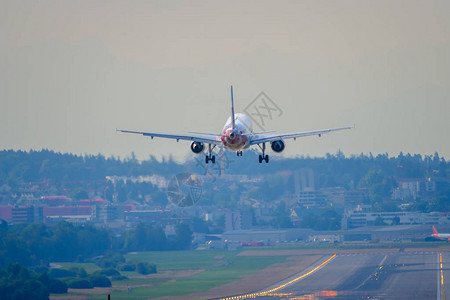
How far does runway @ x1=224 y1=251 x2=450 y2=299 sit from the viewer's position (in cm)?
14962

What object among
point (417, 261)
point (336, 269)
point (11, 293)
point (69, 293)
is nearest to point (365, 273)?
point (336, 269)

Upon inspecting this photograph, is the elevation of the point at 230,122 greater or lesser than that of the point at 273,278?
greater

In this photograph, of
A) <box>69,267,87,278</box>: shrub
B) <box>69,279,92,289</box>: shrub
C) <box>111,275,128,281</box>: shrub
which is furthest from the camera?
<box>111,275,128,281</box>: shrub

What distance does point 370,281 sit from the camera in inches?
6560

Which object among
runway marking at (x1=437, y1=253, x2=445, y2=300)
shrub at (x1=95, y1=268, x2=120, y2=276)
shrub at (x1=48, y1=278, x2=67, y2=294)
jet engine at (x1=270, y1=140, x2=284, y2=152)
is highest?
jet engine at (x1=270, y1=140, x2=284, y2=152)

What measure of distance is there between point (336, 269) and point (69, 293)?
56.4 metres

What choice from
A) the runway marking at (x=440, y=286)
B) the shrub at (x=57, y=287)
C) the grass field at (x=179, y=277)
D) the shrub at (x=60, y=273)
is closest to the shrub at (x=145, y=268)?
the grass field at (x=179, y=277)

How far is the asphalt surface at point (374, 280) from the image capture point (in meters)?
150

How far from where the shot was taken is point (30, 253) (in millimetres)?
190125

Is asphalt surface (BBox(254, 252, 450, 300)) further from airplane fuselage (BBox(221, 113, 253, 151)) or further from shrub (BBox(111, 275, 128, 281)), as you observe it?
airplane fuselage (BBox(221, 113, 253, 151))

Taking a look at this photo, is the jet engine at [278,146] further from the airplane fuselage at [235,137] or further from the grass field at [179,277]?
the grass field at [179,277]

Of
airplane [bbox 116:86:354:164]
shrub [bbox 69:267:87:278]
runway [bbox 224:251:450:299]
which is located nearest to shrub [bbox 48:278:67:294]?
shrub [bbox 69:267:87:278]

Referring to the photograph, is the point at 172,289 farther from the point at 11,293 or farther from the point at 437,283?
the point at 437,283

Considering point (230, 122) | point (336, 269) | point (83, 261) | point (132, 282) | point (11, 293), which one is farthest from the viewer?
point (83, 261)
